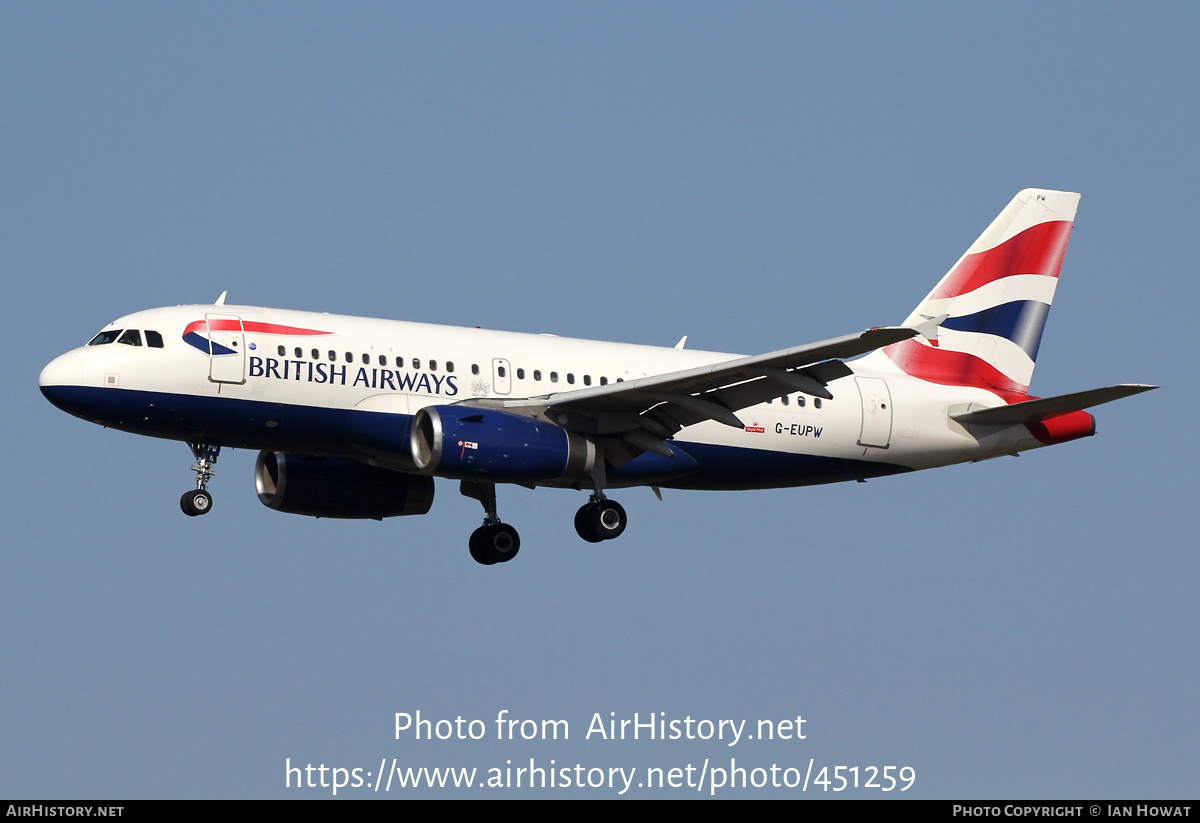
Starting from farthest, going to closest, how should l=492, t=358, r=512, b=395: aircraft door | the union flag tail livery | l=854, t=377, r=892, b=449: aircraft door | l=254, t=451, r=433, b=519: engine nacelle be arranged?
the union flag tail livery, l=854, t=377, r=892, b=449: aircraft door, l=254, t=451, r=433, b=519: engine nacelle, l=492, t=358, r=512, b=395: aircraft door

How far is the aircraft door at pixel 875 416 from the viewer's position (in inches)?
1526

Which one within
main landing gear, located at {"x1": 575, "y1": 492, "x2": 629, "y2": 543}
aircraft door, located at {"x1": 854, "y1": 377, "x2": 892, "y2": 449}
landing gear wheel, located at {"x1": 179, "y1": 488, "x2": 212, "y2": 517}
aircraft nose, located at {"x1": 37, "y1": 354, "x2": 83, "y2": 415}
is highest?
aircraft door, located at {"x1": 854, "y1": 377, "x2": 892, "y2": 449}

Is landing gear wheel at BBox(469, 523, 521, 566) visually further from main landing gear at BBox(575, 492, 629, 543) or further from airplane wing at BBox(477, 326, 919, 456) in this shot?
airplane wing at BBox(477, 326, 919, 456)

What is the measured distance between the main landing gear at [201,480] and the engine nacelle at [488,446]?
4.44 meters

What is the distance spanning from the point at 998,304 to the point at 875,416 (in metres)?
5.36

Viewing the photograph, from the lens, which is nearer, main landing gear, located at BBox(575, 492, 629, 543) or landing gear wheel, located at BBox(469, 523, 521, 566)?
main landing gear, located at BBox(575, 492, 629, 543)

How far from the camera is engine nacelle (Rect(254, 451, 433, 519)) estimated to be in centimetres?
3862

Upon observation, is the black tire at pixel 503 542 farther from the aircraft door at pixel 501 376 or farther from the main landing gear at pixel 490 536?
the aircraft door at pixel 501 376

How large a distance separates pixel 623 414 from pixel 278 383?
7191 millimetres

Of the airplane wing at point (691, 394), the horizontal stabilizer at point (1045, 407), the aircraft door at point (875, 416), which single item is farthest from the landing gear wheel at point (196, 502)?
the horizontal stabilizer at point (1045, 407)

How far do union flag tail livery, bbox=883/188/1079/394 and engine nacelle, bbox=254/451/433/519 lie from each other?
1214 centimetres

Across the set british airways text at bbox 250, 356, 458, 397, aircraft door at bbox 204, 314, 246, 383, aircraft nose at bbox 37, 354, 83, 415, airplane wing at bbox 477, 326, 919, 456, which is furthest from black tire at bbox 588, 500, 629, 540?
aircraft nose at bbox 37, 354, 83, 415

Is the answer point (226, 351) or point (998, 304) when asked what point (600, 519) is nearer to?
point (226, 351)

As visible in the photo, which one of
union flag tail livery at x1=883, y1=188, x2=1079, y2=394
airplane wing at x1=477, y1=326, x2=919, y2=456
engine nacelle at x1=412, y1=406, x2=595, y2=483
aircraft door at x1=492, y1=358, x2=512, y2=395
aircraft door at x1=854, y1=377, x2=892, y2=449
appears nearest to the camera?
airplane wing at x1=477, y1=326, x2=919, y2=456
